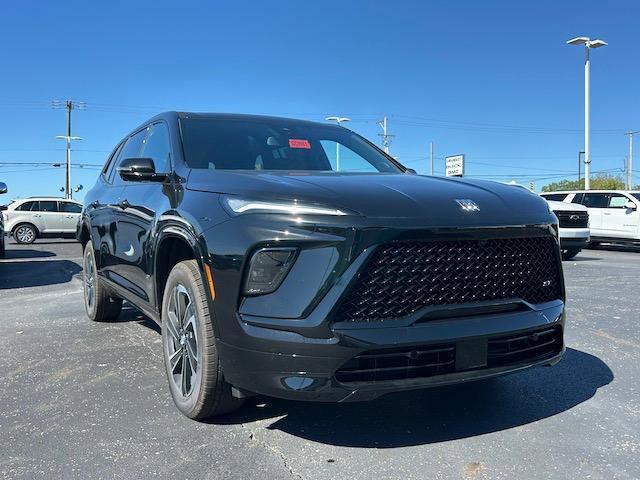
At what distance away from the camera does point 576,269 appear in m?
10.8

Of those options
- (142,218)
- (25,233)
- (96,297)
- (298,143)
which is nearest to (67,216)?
(25,233)

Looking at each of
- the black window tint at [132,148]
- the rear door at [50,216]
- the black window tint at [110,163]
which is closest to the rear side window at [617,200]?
the black window tint at [110,163]

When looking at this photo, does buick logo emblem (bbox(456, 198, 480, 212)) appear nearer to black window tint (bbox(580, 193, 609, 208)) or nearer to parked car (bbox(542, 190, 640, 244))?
parked car (bbox(542, 190, 640, 244))

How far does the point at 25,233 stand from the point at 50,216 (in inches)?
40.1

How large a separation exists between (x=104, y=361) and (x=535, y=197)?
10.8ft

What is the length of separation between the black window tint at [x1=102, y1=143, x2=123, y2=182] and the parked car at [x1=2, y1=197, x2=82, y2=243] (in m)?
16.3

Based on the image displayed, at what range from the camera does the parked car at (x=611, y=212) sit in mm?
16109

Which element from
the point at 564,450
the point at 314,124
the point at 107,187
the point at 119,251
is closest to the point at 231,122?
the point at 314,124

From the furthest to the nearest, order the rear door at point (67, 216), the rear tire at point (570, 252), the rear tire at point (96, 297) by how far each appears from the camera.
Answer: the rear door at point (67, 216), the rear tire at point (570, 252), the rear tire at point (96, 297)

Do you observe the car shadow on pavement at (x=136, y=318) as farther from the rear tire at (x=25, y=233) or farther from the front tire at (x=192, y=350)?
the rear tire at (x=25, y=233)

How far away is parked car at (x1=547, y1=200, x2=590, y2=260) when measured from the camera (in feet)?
42.4

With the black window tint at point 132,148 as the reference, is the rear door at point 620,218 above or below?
Answer: below

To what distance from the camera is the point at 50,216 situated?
20969 mm

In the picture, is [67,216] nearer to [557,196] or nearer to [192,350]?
[557,196]
